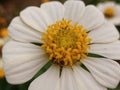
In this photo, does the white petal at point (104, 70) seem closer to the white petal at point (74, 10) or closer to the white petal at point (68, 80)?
the white petal at point (68, 80)

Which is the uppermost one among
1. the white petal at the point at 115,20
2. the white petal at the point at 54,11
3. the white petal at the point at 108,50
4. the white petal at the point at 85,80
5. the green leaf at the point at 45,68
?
the white petal at the point at 115,20

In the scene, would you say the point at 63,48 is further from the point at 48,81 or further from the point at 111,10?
the point at 111,10

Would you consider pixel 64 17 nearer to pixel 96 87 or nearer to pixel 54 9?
pixel 54 9

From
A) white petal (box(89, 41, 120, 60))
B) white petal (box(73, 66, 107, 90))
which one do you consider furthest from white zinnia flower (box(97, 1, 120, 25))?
white petal (box(73, 66, 107, 90))

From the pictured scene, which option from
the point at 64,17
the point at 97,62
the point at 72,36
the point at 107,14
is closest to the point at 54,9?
the point at 64,17

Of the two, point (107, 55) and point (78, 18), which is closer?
point (107, 55)

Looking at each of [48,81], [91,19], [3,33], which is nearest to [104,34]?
[91,19]

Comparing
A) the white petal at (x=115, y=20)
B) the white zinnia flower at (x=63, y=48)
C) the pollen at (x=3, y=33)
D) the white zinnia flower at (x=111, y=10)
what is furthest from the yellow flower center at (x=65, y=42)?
the white zinnia flower at (x=111, y=10)

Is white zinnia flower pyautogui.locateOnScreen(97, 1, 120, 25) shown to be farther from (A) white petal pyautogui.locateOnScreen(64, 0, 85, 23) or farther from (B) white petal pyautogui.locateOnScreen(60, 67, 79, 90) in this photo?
(B) white petal pyautogui.locateOnScreen(60, 67, 79, 90)
